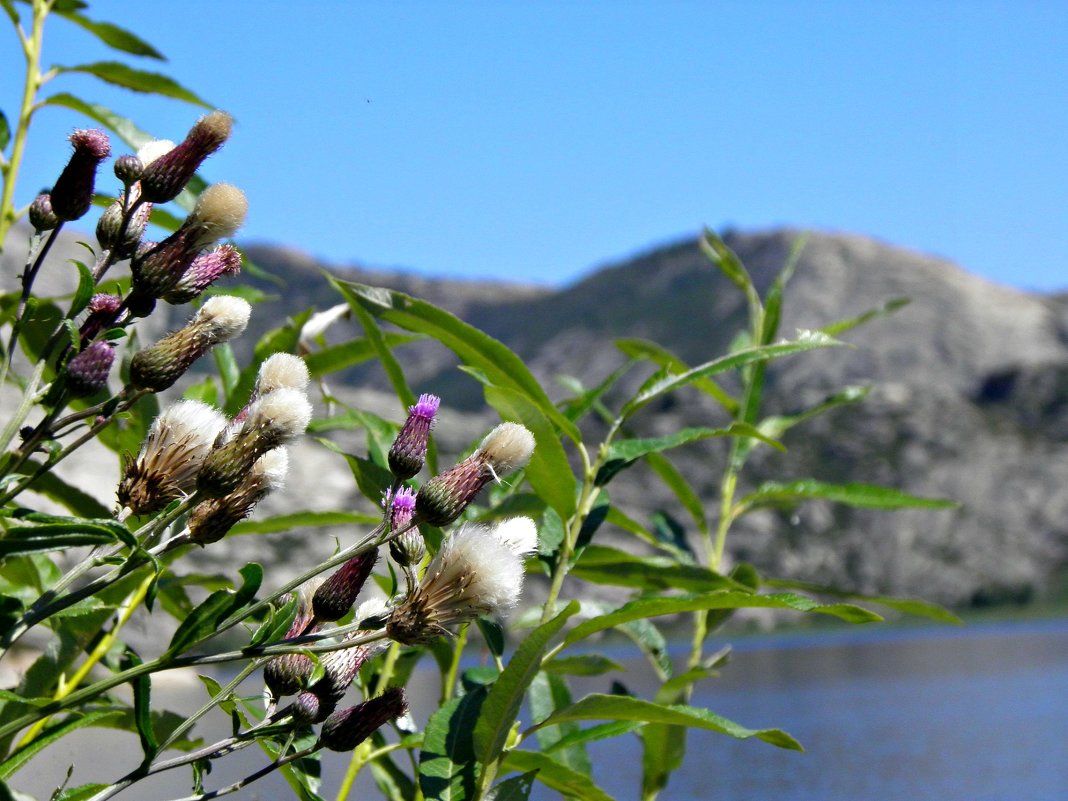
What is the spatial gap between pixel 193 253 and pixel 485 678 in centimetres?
73

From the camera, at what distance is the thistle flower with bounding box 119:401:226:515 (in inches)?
28.1

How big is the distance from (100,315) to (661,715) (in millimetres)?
564

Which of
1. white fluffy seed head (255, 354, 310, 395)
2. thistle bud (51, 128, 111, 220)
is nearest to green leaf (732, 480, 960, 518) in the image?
white fluffy seed head (255, 354, 310, 395)

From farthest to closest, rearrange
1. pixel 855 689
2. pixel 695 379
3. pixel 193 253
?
pixel 855 689 < pixel 695 379 < pixel 193 253

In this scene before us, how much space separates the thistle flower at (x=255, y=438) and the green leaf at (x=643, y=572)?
59cm

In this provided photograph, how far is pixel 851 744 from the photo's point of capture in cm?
1302

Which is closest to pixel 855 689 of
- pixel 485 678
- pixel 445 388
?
pixel 485 678

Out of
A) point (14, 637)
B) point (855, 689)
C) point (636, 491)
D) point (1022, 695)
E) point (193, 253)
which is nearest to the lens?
point (14, 637)

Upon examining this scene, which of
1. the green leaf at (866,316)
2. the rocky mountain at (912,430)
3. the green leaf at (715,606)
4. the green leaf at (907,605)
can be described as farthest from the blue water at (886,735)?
the rocky mountain at (912,430)

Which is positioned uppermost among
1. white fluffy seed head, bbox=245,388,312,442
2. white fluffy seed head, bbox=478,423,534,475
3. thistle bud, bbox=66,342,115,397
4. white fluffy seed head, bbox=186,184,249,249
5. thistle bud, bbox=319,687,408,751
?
white fluffy seed head, bbox=186,184,249,249

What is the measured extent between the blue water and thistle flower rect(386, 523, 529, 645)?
24.9 ft

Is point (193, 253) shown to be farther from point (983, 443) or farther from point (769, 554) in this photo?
point (983, 443)

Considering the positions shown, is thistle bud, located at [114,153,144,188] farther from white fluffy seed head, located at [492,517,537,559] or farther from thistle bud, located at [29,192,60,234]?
white fluffy seed head, located at [492,517,537,559]

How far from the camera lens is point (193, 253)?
75cm
